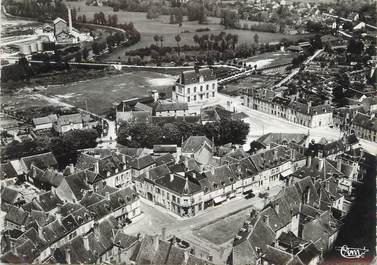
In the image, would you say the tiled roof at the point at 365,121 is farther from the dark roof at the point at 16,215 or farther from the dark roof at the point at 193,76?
the dark roof at the point at 16,215

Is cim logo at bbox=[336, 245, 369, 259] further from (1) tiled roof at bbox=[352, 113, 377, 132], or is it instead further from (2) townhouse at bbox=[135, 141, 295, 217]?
(1) tiled roof at bbox=[352, 113, 377, 132]

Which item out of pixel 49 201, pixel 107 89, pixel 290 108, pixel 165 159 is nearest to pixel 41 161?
Result: pixel 49 201

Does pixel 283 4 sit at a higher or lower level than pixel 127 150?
higher

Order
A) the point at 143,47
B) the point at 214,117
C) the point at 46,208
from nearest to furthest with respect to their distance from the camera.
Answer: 1. the point at 46,208
2. the point at 214,117
3. the point at 143,47

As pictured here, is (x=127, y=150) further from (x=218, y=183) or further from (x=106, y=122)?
(x=106, y=122)

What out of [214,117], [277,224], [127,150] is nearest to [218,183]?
[277,224]

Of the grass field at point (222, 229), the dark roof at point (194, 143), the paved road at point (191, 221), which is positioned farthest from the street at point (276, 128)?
the grass field at point (222, 229)

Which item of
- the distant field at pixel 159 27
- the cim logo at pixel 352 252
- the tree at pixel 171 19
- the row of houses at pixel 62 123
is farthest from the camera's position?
the tree at pixel 171 19
